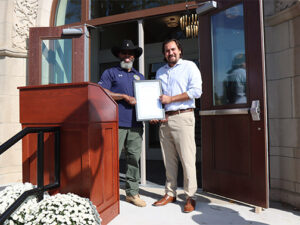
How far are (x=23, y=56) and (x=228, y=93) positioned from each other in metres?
3.42

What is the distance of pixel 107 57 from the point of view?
791 cm

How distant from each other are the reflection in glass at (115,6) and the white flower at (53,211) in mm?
3551

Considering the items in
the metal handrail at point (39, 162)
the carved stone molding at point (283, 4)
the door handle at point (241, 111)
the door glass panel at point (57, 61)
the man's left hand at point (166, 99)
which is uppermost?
the carved stone molding at point (283, 4)

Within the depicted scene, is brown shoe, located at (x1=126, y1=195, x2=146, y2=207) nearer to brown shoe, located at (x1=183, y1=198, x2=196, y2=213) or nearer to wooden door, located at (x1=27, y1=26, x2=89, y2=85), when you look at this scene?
brown shoe, located at (x1=183, y1=198, x2=196, y2=213)

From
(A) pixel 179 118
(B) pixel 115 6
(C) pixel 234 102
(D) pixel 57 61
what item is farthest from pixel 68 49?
(C) pixel 234 102

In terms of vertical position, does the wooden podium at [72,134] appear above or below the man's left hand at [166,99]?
below

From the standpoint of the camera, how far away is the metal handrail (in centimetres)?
172

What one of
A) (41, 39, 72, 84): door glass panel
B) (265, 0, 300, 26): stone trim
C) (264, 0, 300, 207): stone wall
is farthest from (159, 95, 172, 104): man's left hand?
(41, 39, 72, 84): door glass panel

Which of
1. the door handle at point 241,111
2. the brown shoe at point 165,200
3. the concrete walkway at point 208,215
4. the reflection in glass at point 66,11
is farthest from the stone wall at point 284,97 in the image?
the reflection in glass at point 66,11

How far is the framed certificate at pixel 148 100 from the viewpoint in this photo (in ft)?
9.80

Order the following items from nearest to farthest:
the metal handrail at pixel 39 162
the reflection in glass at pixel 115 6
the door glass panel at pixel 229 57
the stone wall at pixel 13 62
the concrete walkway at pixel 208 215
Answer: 1. the metal handrail at pixel 39 162
2. the concrete walkway at pixel 208 215
3. the door glass panel at pixel 229 57
4. the stone wall at pixel 13 62
5. the reflection in glass at pixel 115 6

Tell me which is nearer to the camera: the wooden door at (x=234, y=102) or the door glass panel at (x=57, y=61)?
the wooden door at (x=234, y=102)

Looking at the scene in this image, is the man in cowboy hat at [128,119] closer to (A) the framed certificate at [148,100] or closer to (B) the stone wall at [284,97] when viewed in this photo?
(A) the framed certificate at [148,100]

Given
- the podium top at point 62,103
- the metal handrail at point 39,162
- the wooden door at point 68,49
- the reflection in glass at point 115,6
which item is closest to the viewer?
the metal handrail at point 39,162
